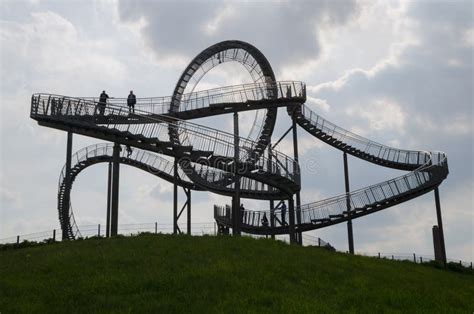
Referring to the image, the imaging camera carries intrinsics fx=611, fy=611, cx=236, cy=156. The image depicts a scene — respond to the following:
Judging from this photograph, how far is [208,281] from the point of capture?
1484 centimetres

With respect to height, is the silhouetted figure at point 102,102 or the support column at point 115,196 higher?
the silhouetted figure at point 102,102

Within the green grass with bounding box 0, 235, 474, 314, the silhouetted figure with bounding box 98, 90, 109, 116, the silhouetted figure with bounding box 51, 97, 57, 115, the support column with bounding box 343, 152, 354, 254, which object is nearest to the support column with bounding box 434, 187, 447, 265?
the support column with bounding box 343, 152, 354, 254

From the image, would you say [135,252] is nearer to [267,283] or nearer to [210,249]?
[210,249]

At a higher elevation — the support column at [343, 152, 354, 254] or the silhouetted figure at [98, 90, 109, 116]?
the silhouetted figure at [98, 90, 109, 116]

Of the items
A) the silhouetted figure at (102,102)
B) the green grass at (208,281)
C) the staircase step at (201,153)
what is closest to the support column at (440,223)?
the green grass at (208,281)

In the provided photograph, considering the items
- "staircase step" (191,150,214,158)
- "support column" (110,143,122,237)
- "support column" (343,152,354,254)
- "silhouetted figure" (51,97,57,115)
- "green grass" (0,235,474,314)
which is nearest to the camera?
"green grass" (0,235,474,314)

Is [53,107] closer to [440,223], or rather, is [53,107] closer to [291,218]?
[291,218]

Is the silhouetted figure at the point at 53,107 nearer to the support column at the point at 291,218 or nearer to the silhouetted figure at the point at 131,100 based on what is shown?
the silhouetted figure at the point at 131,100

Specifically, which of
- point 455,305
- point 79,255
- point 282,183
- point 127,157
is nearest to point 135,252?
point 79,255

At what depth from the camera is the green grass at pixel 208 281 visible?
13.2m

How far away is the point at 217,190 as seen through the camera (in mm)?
32125

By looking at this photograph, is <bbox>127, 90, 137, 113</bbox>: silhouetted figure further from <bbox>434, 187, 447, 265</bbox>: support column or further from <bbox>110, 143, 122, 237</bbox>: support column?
<bbox>434, 187, 447, 265</bbox>: support column

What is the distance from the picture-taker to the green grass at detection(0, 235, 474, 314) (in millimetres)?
13203

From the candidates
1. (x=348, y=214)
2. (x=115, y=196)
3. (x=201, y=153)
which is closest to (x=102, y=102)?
(x=115, y=196)
